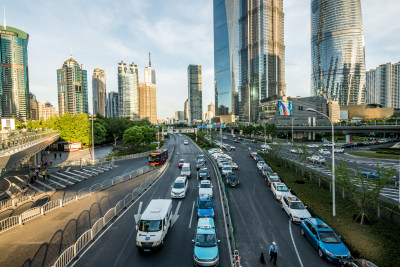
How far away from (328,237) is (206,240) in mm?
8172

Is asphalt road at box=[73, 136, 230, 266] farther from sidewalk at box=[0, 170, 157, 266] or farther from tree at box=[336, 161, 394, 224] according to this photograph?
tree at box=[336, 161, 394, 224]

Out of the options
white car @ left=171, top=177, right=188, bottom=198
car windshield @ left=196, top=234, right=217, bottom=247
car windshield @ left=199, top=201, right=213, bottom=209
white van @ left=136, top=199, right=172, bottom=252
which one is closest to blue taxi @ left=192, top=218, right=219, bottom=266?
car windshield @ left=196, top=234, right=217, bottom=247

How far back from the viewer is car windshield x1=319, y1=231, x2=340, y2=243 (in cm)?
1370

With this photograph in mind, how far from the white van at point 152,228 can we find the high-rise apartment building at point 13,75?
205518 millimetres

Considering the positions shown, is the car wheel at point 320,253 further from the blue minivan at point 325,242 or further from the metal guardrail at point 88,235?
the metal guardrail at point 88,235

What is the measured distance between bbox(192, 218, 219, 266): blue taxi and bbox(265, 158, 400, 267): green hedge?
8.91 metres

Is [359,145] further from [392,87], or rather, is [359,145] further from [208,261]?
[392,87]

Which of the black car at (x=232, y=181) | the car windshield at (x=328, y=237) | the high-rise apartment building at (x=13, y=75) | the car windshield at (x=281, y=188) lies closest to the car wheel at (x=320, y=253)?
the car windshield at (x=328, y=237)

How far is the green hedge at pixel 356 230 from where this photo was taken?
12602 mm

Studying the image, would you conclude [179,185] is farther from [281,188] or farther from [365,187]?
[365,187]

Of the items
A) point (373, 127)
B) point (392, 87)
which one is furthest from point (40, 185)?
point (392, 87)

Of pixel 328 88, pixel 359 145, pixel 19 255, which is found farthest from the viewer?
pixel 328 88

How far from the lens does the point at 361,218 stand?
16.8m

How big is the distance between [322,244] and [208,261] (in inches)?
298
